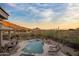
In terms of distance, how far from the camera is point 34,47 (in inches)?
70.0

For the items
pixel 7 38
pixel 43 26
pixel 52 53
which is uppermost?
pixel 43 26

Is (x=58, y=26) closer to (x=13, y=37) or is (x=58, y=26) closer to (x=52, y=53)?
(x=52, y=53)

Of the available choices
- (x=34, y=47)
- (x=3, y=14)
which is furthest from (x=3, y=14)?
(x=34, y=47)

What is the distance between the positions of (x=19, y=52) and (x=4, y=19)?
354 mm

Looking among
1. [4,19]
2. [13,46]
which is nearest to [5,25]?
[4,19]

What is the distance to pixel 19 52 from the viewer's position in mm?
1783

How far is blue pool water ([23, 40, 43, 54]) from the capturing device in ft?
5.81

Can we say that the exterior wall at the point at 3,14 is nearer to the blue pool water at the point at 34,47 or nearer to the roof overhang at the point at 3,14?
the roof overhang at the point at 3,14

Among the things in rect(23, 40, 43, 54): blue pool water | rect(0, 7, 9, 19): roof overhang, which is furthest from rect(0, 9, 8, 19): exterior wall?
rect(23, 40, 43, 54): blue pool water

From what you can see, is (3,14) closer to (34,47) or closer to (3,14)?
(3,14)

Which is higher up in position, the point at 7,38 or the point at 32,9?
the point at 32,9

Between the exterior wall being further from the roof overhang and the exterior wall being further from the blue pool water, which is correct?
the blue pool water

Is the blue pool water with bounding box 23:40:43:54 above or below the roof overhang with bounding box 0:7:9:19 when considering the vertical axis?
below

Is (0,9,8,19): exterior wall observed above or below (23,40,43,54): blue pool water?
above
